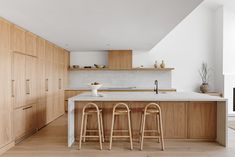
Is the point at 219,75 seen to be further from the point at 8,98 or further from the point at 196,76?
the point at 8,98

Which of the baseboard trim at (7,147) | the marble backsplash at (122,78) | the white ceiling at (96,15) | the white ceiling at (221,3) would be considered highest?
the white ceiling at (221,3)

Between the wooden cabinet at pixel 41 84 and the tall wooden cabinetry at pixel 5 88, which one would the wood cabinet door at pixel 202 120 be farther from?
the wooden cabinet at pixel 41 84

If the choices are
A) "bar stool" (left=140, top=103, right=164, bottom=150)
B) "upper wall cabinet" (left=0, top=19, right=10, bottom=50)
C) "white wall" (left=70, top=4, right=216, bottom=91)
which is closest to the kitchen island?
"bar stool" (left=140, top=103, right=164, bottom=150)

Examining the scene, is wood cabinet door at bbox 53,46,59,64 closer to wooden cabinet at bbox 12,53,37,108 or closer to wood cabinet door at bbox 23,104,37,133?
wooden cabinet at bbox 12,53,37,108

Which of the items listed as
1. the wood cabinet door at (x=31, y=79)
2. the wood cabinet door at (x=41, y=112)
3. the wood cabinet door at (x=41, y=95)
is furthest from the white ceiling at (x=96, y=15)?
the wood cabinet door at (x=41, y=112)

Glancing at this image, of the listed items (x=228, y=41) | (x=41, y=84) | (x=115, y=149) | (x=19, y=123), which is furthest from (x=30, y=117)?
(x=228, y=41)

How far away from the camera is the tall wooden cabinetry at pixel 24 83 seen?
3.65 m

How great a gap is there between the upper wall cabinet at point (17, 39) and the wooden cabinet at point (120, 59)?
3.74m

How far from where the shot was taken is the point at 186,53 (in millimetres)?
8062

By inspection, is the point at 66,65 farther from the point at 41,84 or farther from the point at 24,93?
the point at 24,93

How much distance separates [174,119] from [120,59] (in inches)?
155

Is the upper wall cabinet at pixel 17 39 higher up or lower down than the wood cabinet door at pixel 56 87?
higher up

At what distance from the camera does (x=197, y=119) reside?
13.7 ft

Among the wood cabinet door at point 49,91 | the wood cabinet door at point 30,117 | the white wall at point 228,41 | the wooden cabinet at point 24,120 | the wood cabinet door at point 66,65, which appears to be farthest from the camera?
the wood cabinet door at point 66,65
